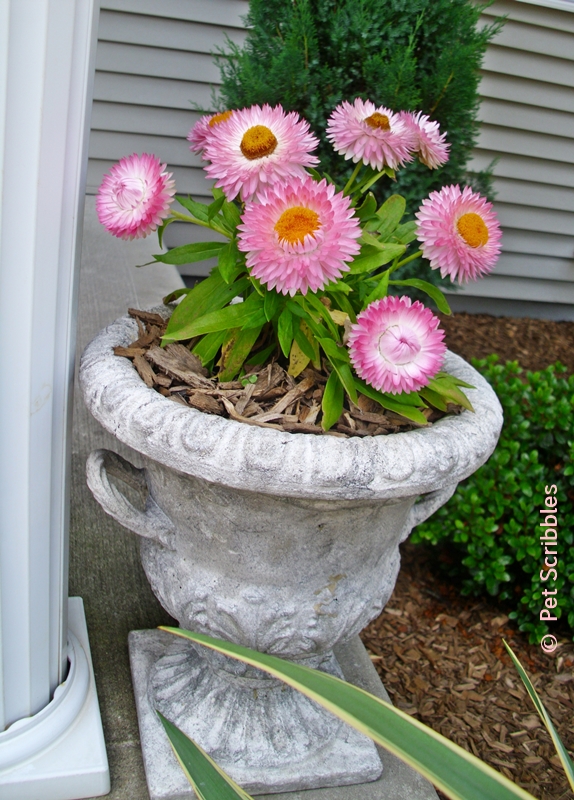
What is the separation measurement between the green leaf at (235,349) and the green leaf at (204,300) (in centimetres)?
6

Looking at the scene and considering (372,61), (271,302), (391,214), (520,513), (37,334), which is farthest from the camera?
(372,61)

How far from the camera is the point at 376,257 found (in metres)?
1.31

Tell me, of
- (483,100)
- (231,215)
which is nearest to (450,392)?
(231,215)

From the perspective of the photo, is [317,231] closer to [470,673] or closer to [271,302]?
[271,302]

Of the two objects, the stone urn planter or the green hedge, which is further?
the green hedge

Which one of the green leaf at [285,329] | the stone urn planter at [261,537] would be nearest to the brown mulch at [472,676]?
the stone urn planter at [261,537]

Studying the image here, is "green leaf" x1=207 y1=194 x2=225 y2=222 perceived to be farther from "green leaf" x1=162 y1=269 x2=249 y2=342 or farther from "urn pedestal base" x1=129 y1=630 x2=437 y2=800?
"urn pedestal base" x1=129 y1=630 x2=437 y2=800

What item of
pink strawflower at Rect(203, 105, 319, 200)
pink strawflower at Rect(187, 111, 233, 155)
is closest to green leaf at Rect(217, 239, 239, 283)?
pink strawflower at Rect(203, 105, 319, 200)

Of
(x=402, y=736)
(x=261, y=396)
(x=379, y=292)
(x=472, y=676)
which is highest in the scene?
(x=379, y=292)

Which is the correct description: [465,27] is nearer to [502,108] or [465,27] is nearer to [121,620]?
[502,108]

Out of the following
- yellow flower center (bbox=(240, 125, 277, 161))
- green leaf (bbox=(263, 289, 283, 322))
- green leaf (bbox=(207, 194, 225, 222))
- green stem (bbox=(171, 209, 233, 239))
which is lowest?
green leaf (bbox=(263, 289, 283, 322))

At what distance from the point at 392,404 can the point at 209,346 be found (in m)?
0.37

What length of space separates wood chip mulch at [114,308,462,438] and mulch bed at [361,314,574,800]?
1034mm

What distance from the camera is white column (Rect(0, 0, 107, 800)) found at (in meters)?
1.00
